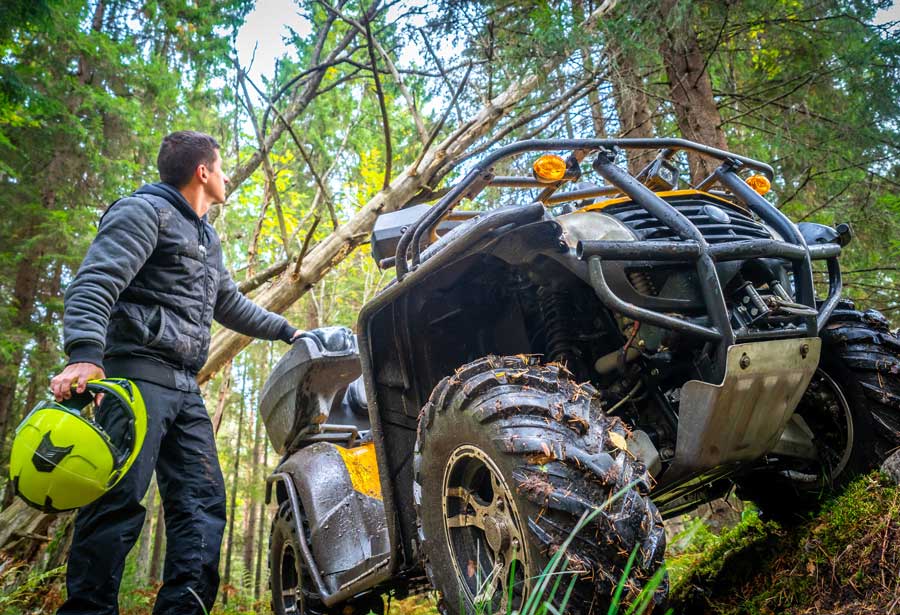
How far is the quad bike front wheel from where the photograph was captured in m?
3.04

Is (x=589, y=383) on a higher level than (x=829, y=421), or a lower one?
higher

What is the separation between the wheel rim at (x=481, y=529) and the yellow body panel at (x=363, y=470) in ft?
3.49

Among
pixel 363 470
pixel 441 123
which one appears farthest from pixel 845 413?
pixel 441 123

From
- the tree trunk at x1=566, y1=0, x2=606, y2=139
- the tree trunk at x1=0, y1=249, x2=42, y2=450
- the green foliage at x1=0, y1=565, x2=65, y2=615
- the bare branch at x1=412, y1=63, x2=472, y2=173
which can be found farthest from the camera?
the tree trunk at x1=0, y1=249, x2=42, y2=450

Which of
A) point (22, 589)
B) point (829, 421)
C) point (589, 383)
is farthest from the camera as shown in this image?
point (22, 589)

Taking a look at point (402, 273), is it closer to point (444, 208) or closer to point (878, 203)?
point (444, 208)

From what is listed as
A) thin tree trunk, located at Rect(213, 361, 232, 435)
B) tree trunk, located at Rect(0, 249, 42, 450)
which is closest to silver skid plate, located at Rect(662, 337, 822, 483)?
thin tree trunk, located at Rect(213, 361, 232, 435)

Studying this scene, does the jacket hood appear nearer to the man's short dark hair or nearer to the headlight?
the man's short dark hair

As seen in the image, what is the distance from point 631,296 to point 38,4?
832 cm

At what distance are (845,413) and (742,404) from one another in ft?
2.46

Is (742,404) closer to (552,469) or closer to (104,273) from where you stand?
A: (552,469)

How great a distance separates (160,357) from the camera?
2.90m

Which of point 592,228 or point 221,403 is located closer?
point 592,228

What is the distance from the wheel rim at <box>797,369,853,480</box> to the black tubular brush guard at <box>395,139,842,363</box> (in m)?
0.37
